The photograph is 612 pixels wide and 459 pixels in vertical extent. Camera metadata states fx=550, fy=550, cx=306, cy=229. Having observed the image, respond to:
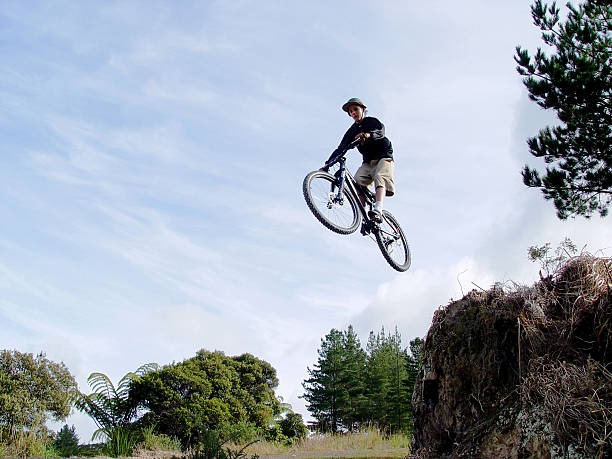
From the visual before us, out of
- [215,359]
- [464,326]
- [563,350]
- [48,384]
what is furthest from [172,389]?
[563,350]

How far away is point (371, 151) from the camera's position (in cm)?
737

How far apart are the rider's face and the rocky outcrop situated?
103 inches

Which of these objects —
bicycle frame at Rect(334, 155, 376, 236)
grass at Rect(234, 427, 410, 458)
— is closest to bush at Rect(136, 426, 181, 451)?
grass at Rect(234, 427, 410, 458)

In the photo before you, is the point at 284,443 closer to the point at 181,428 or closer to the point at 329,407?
the point at 181,428

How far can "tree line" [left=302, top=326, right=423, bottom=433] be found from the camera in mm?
24219

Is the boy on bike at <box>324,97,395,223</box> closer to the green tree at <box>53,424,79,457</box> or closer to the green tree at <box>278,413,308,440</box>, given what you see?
the green tree at <box>53,424,79,457</box>

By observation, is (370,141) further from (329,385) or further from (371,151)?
(329,385)

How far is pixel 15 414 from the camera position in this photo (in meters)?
14.9

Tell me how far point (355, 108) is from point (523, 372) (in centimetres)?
372

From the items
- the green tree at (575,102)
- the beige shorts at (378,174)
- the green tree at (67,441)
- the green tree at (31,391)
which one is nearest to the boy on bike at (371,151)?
the beige shorts at (378,174)

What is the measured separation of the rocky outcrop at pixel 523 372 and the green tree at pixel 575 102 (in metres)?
7.42

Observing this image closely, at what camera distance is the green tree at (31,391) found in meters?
14.9

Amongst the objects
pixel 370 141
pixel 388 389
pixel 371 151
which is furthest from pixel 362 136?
pixel 388 389

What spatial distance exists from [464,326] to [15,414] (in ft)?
45.4
